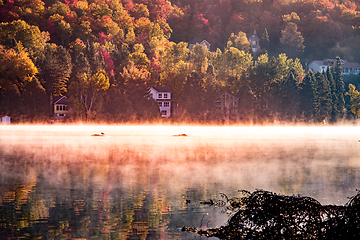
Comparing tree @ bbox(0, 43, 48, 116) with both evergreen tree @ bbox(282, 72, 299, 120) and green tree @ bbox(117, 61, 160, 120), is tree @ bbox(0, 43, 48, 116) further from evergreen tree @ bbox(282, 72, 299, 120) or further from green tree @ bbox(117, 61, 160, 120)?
evergreen tree @ bbox(282, 72, 299, 120)

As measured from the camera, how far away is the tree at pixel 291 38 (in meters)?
192

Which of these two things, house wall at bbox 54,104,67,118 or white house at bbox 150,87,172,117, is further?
white house at bbox 150,87,172,117

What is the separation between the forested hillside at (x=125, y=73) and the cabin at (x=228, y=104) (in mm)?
2091

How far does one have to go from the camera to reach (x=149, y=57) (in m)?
154

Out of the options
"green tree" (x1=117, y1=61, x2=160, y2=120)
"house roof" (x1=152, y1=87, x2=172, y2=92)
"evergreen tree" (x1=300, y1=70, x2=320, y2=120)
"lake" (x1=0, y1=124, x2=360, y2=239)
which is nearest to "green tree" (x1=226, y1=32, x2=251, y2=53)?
"evergreen tree" (x1=300, y1=70, x2=320, y2=120)

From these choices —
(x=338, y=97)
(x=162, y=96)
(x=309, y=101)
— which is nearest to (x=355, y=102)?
(x=338, y=97)

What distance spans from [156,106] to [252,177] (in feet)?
311

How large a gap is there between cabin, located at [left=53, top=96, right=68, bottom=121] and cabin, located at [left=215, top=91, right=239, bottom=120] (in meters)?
38.4

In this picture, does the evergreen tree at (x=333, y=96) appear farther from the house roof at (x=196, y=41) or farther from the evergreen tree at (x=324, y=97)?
the house roof at (x=196, y=41)

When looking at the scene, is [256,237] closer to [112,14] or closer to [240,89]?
[240,89]

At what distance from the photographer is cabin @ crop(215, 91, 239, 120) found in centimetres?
13538

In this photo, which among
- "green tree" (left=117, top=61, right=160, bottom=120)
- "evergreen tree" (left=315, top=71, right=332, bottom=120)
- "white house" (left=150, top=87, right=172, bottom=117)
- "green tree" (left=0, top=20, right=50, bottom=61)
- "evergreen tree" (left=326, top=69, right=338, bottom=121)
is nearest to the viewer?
"green tree" (left=117, top=61, right=160, bottom=120)

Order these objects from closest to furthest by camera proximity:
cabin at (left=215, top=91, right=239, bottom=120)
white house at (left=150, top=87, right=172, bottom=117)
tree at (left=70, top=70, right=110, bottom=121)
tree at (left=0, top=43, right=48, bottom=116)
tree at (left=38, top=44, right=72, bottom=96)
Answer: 1. tree at (left=0, top=43, right=48, bottom=116)
2. tree at (left=70, top=70, right=110, bottom=121)
3. tree at (left=38, top=44, right=72, bottom=96)
4. white house at (left=150, top=87, right=172, bottom=117)
5. cabin at (left=215, top=91, right=239, bottom=120)

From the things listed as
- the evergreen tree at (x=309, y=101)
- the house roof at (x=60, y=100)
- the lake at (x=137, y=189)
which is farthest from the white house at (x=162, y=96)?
the lake at (x=137, y=189)
